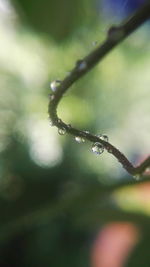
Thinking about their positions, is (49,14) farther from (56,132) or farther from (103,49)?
(56,132)

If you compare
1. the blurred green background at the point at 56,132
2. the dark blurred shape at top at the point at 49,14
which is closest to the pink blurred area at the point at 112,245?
the blurred green background at the point at 56,132

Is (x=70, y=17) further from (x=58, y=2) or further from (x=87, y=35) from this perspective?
(x=87, y=35)

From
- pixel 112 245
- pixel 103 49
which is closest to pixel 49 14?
pixel 103 49

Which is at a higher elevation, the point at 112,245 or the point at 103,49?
the point at 103,49

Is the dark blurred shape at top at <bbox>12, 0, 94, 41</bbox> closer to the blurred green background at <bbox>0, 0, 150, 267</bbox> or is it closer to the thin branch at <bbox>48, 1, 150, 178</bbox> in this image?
the thin branch at <bbox>48, 1, 150, 178</bbox>

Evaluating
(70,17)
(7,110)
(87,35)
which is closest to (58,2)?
(70,17)

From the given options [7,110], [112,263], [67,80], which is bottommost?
[112,263]
